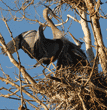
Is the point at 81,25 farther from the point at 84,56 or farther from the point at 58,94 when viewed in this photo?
the point at 58,94

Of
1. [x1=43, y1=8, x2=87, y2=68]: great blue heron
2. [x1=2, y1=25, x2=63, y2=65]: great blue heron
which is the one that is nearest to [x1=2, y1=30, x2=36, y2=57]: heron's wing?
[x1=2, y1=25, x2=63, y2=65]: great blue heron

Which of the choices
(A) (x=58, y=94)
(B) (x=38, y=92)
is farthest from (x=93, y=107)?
(B) (x=38, y=92)

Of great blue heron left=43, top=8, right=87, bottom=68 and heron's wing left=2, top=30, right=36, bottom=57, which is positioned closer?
heron's wing left=2, top=30, right=36, bottom=57

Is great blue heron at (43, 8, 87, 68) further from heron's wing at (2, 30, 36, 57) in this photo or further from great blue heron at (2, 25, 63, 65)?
heron's wing at (2, 30, 36, 57)

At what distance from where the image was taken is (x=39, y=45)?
14.7 feet

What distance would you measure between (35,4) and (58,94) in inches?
98.3

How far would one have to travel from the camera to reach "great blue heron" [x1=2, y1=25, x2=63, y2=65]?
4.49 meters

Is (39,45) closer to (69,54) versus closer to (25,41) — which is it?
(25,41)

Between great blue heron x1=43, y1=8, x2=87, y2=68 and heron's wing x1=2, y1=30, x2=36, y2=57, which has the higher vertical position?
heron's wing x1=2, y1=30, x2=36, y2=57

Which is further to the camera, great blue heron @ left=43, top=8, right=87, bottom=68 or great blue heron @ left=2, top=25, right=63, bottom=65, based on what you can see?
great blue heron @ left=43, top=8, right=87, bottom=68

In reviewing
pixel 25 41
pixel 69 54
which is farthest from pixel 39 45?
pixel 69 54

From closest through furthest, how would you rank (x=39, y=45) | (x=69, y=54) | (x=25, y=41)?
1. (x=39, y=45)
2. (x=25, y=41)
3. (x=69, y=54)

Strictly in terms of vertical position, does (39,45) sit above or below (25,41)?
below

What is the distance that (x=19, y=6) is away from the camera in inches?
203
